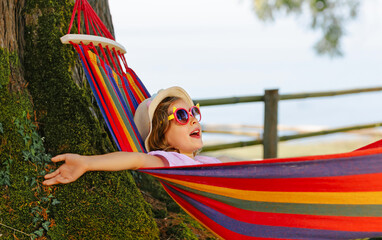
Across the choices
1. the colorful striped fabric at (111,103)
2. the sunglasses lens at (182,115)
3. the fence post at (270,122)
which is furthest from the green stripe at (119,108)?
the fence post at (270,122)

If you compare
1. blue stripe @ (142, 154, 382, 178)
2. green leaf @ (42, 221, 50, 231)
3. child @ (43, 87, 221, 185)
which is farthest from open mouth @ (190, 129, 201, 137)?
green leaf @ (42, 221, 50, 231)

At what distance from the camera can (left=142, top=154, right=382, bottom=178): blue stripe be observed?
144 cm

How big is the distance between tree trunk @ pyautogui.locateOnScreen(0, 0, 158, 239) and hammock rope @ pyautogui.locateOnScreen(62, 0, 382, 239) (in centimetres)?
18

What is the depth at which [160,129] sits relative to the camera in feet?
6.88

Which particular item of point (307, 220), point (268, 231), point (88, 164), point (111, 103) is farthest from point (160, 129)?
point (307, 220)

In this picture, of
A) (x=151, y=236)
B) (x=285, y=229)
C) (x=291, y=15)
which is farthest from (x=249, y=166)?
(x=291, y=15)

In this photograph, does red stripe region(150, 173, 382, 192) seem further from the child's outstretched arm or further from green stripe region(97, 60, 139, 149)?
green stripe region(97, 60, 139, 149)

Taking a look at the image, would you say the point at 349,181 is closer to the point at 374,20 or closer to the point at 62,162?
the point at 62,162

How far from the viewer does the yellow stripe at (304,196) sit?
4.96 ft

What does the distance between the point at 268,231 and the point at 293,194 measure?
205 mm

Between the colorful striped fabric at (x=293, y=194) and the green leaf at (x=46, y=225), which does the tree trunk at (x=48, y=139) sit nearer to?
the green leaf at (x=46, y=225)

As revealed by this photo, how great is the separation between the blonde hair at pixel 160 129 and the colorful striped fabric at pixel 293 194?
13.7 inches

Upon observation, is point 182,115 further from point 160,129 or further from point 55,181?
point 55,181

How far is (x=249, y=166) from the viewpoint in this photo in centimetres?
156
